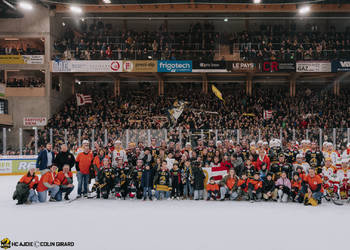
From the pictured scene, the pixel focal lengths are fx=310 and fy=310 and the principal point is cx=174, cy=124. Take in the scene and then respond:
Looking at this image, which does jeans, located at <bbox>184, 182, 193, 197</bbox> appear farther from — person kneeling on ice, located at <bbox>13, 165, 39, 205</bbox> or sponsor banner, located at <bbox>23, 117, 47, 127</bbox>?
sponsor banner, located at <bbox>23, 117, 47, 127</bbox>

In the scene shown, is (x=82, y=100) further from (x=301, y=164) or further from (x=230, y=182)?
(x=301, y=164)

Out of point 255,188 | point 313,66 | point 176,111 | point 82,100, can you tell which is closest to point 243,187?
point 255,188

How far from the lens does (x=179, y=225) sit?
6.71 meters

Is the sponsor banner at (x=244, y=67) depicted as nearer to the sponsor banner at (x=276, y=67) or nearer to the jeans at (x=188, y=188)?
the sponsor banner at (x=276, y=67)

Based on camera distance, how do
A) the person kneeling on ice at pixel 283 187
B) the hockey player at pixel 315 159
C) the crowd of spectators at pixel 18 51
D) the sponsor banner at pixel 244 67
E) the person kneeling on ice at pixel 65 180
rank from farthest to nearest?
the crowd of spectators at pixel 18 51
the sponsor banner at pixel 244 67
the hockey player at pixel 315 159
the person kneeling on ice at pixel 65 180
the person kneeling on ice at pixel 283 187

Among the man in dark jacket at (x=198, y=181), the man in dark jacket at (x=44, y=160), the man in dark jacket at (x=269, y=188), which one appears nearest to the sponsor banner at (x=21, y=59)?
the man in dark jacket at (x=44, y=160)

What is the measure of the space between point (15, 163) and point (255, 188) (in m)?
14.2

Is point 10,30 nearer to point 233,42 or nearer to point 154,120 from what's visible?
point 154,120

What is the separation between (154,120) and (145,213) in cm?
1681

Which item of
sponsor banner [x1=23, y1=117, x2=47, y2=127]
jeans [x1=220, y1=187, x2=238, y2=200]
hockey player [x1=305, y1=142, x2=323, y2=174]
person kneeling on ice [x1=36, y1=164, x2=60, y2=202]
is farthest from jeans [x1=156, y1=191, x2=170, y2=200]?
sponsor banner [x1=23, y1=117, x2=47, y2=127]

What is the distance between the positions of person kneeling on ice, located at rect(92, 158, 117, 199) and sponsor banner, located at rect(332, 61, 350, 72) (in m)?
21.1

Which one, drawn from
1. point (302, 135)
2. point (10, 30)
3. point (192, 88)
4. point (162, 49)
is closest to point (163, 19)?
point (162, 49)

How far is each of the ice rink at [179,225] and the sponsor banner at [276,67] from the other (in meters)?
17.1

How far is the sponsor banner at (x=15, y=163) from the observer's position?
1759 cm
